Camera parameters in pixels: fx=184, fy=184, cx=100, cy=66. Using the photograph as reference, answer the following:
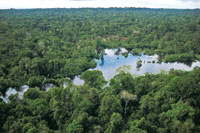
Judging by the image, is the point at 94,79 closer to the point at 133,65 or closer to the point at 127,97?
the point at 127,97

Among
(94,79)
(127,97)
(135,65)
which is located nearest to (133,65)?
(135,65)

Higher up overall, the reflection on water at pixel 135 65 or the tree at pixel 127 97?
the tree at pixel 127 97

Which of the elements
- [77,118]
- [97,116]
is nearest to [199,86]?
[97,116]

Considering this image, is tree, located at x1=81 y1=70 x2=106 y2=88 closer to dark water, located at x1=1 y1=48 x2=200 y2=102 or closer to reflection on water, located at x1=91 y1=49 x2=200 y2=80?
dark water, located at x1=1 y1=48 x2=200 y2=102

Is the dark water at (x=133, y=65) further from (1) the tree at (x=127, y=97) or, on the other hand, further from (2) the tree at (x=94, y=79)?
(1) the tree at (x=127, y=97)

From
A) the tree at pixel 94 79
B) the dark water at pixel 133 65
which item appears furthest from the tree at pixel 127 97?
the dark water at pixel 133 65

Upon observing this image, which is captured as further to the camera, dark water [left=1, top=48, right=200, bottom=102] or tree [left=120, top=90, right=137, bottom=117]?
dark water [left=1, top=48, right=200, bottom=102]

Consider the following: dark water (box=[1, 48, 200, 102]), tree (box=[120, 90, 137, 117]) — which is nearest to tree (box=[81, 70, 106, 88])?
tree (box=[120, 90, 137, 117])

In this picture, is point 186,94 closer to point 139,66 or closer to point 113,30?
point 139,66

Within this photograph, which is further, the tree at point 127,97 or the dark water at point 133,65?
the dark water at point 133,65
